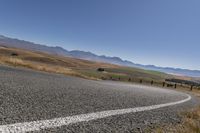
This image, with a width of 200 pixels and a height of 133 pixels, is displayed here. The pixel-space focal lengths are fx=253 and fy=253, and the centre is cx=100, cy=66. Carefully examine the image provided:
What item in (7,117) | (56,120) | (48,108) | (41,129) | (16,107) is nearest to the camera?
(41,129)

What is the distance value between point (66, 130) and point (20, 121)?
0.81 metres

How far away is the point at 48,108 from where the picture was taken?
6027 millimetres

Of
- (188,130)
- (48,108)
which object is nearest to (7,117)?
(48,108)

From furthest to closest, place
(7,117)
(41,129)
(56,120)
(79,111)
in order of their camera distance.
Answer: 1. (79,111)
2. (56,120)
3. (7,117)
4. (41,129)

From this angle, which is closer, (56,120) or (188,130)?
(56,120)

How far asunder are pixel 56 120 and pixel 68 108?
5.17 feet

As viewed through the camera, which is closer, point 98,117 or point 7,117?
point 7,117

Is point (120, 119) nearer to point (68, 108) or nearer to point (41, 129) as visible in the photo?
point (68, 108)

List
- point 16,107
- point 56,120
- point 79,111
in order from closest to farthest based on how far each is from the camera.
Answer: point 56,120, point 16,107, point 79,111

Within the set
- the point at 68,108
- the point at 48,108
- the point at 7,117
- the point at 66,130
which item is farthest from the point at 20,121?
the point at 68,108

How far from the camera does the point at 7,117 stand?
4.43 meters

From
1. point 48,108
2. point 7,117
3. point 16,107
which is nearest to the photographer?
point 7,117

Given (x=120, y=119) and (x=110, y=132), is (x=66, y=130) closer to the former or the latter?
(x=110, y=132)

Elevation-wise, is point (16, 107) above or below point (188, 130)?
above
